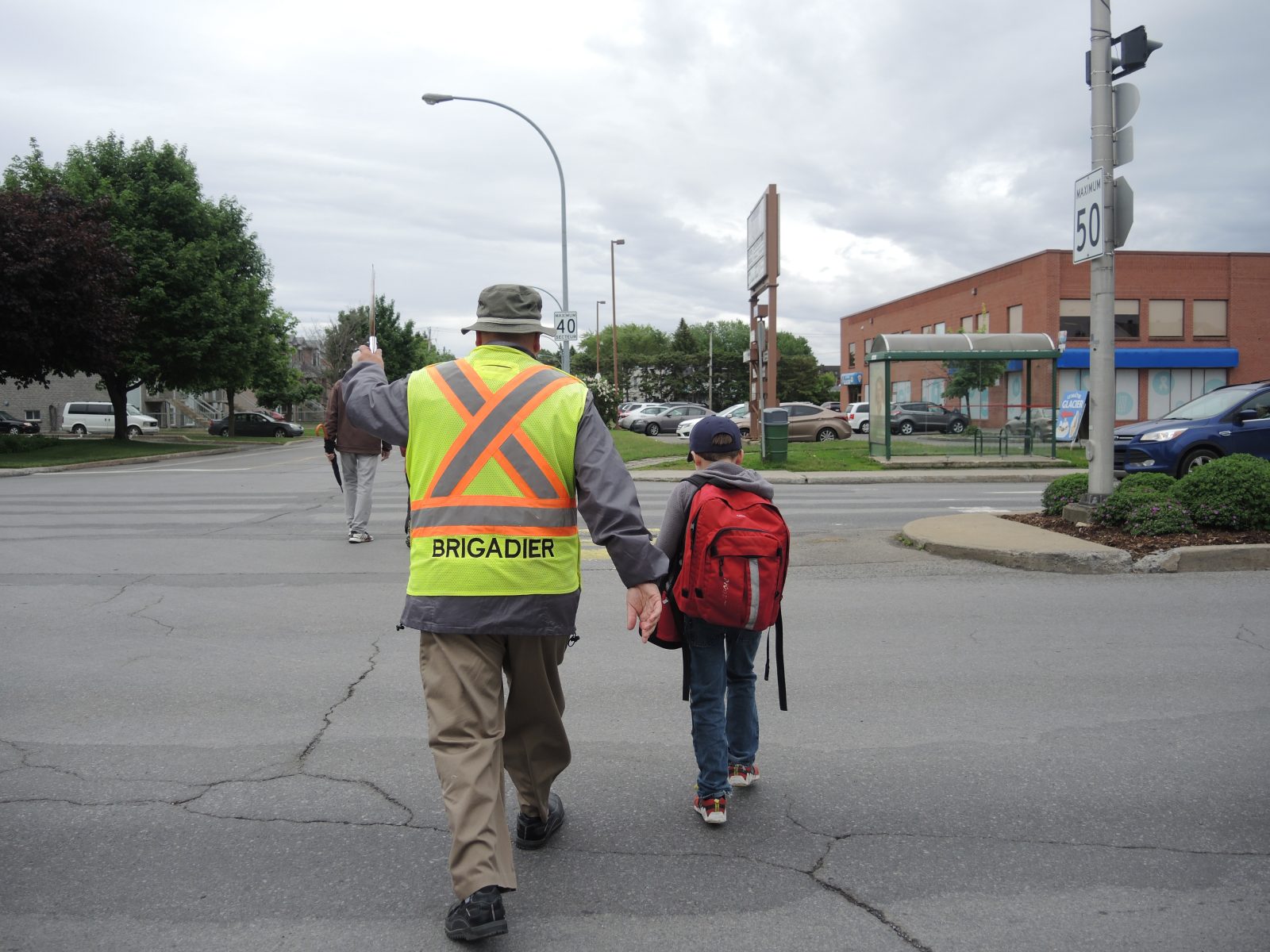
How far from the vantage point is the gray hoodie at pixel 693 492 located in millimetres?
3617

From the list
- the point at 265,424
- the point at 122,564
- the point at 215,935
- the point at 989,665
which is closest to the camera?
the point at 215,935

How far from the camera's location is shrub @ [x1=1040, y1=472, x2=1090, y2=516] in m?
10.5

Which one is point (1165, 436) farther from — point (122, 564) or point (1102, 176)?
point (122, 564)

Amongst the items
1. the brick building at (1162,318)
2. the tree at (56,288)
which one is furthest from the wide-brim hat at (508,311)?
the brick building at (1162,318)

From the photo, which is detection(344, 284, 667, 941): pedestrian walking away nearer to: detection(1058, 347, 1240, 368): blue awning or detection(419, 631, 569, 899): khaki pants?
detection(419, 631, 569, 899): khaki pants

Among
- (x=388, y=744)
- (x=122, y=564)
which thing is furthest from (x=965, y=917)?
(x=122, y=564)

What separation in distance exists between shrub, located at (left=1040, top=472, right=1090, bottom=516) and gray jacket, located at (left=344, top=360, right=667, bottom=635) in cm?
857

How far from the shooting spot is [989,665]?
5.75 meters

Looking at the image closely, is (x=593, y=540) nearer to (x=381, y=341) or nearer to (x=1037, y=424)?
(x=1037, y=424)

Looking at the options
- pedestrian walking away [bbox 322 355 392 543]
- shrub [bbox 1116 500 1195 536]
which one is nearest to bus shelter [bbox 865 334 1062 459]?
shrub [bbox 1116 500 1195 536]

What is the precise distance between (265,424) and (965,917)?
5486cm

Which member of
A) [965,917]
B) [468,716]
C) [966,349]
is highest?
[966,349]

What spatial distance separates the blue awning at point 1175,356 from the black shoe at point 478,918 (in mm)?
40152

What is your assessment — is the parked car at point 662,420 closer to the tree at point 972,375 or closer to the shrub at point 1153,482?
the tree at point 972,375
